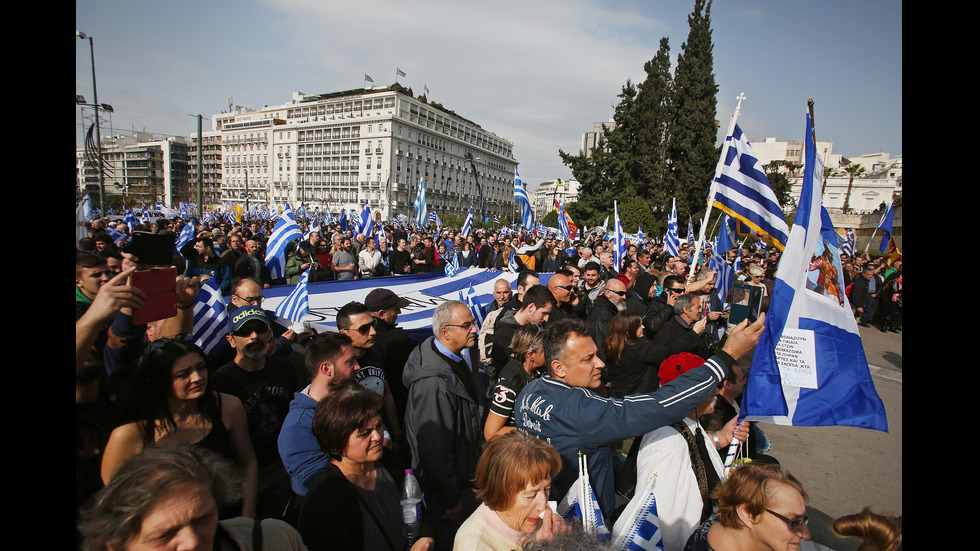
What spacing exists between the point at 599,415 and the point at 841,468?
4.63 m

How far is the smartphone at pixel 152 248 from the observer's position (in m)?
2.31

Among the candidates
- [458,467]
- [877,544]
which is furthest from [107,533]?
[877,544]

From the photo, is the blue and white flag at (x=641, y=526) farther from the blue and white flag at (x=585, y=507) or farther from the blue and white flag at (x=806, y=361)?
the blue and white flag at (x=806, y=361)

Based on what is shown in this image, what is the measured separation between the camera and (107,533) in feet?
4.12

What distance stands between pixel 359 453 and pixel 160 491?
85cm

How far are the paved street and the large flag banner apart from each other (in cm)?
394

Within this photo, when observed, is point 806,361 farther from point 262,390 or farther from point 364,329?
point 262,390

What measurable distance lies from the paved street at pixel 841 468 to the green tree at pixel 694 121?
32916mm

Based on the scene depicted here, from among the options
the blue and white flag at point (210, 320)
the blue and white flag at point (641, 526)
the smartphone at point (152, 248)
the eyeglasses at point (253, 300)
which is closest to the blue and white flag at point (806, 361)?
the blue and white flag at point (641, 526)

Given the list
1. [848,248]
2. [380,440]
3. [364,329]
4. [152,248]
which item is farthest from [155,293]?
[848,248]

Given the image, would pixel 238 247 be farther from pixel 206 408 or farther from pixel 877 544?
pixel 877 544

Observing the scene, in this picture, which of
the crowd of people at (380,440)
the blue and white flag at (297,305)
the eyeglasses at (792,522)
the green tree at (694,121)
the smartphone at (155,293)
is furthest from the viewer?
the green tree at (694,121)

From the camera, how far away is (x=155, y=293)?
2201mm

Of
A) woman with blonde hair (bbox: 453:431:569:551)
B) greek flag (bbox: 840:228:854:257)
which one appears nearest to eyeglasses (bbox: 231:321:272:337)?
woman with blonde hair (bbox: 453:431:569:551)
